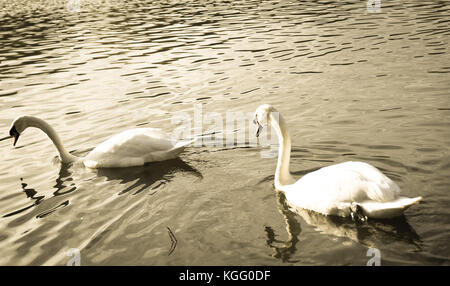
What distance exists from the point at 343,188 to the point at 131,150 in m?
4.41

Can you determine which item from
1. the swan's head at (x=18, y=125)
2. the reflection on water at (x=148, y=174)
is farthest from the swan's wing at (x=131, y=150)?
the swan's head at (x=18, y=125)

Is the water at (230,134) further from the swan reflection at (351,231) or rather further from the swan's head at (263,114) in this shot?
the swan's head at (263,114)

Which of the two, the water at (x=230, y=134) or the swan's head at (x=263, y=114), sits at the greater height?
the swan's head at (x=263, y=114)

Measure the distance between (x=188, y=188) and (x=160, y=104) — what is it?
5.73 metres

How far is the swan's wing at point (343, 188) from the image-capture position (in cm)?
549

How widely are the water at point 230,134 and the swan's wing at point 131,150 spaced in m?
0.22

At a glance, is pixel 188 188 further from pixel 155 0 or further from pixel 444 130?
pixel 155 0

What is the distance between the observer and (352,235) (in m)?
5.64

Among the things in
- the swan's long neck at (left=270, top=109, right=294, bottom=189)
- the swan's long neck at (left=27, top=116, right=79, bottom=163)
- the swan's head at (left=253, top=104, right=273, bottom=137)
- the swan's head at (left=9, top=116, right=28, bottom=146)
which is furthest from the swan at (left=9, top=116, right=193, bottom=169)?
the swan's long neck at (left=270, top=109, right=294, bottom=189)

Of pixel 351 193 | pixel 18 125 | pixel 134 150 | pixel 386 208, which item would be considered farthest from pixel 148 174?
pixel 386 208

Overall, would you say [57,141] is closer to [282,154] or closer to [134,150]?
[134,150]

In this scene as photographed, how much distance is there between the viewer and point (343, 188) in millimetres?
5750

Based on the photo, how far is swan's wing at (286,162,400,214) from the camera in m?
5.49

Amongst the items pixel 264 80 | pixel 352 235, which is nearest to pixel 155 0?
pixel 264 80
